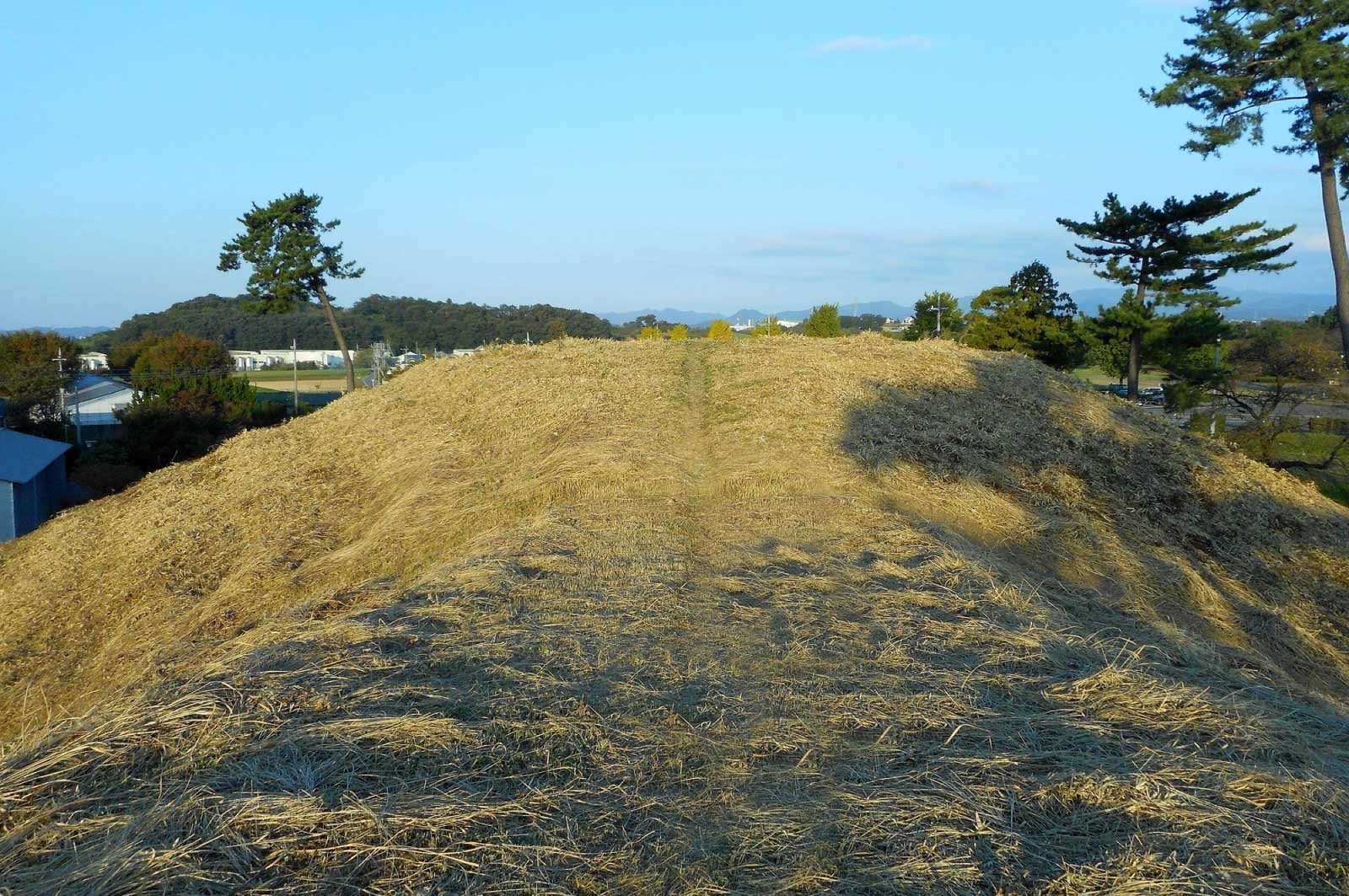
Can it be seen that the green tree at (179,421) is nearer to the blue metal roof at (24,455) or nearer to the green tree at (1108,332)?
the blue metal roof at (24,455)

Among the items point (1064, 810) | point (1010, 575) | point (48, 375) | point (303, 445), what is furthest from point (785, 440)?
point (48, 375)

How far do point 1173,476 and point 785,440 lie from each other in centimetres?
509

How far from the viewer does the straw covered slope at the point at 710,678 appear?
271cm

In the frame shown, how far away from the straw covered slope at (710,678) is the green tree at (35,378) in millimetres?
36025

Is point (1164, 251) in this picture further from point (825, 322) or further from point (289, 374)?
point (289, 374)

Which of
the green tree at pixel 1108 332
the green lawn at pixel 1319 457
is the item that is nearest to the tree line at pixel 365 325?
the green tree at pixel 1108 332

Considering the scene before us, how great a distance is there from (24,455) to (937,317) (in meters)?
35.7

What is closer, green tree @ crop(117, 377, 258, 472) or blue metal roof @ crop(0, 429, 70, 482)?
blue metal roof @ crop(0, 429, 70, 482)

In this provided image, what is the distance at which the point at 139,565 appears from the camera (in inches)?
422

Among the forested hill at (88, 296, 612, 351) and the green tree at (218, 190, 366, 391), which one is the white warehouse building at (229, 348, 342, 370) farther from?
the green tree at (218, 190, 366, 391)

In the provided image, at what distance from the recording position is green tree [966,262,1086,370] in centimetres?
3159

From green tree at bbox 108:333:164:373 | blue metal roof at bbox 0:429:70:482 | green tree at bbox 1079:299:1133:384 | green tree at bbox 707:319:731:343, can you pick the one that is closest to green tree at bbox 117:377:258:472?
blue metal roof at bbox 0:429:70:482

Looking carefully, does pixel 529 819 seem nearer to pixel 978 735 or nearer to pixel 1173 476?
pixel 978 735

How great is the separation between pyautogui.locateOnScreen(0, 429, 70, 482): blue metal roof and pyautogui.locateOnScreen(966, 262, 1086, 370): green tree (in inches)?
1147
